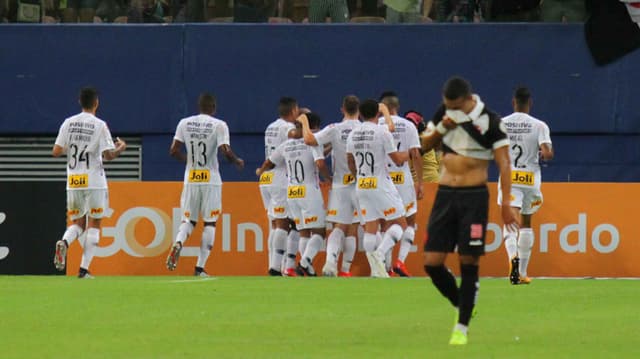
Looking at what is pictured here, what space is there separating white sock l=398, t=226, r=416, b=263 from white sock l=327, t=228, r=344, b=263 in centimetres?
90

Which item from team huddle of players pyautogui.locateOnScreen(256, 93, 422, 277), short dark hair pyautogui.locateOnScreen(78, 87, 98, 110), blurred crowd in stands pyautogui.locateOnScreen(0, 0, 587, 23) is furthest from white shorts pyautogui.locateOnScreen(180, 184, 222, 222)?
blurred crowd in stands pyautogui.locateOnScreen(0, 0, 587, 23)

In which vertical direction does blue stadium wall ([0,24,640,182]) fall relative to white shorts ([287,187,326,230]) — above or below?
above

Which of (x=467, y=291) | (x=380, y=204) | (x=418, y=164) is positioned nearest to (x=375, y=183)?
(x=380, y=204)

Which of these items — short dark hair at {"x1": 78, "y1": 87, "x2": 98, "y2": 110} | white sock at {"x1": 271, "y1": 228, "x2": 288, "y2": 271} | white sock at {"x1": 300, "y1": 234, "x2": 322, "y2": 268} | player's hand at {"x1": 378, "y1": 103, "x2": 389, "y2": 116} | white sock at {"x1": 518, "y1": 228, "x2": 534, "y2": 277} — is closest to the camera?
white sock at {"x1": 518, "y1": 228, "x2": 534, "y2": 277}

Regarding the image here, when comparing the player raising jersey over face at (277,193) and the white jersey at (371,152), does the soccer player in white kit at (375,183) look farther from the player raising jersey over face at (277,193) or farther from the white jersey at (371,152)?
the player raising jersey over face at (277,193)

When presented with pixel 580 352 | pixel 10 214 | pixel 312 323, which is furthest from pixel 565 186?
pixel 580 352

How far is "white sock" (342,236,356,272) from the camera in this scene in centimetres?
2241

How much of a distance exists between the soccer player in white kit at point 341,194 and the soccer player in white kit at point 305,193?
187mm

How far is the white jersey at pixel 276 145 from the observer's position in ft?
74.9

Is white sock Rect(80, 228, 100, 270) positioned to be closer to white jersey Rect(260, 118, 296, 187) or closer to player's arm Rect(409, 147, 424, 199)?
white jersey Rect(260, 118, 296, 187)

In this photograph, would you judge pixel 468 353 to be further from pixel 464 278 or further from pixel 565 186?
pixel 565 186

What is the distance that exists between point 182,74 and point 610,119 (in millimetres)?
7856

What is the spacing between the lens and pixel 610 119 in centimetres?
2773

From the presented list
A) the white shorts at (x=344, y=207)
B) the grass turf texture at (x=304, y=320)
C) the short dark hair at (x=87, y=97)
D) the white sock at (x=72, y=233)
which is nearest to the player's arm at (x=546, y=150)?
the grass turf texture at (x=304, y=320)
